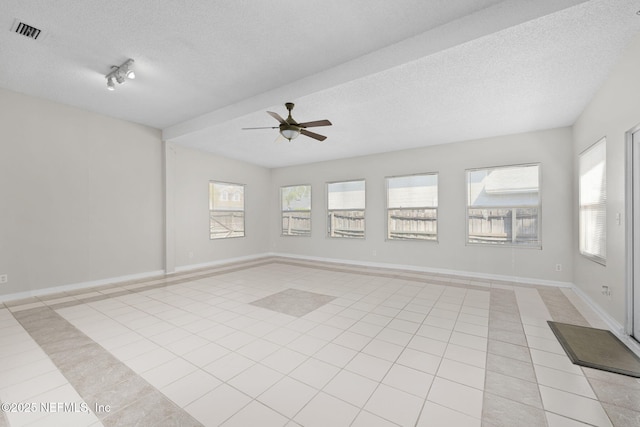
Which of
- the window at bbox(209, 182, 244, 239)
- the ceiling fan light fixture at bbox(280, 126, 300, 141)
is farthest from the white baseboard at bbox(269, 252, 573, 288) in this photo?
the ceiling fan light fixture at bbox(280, 126, 300, 141)

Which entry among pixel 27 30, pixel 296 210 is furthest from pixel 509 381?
pixel 296 210

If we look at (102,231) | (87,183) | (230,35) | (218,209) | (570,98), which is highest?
(230,35)

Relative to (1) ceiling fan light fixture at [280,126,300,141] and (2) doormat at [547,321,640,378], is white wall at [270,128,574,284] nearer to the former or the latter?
(2) doormat at [547,321,640,378]

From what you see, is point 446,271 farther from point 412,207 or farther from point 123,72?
point 123,72

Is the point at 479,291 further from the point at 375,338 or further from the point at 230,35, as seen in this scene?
the point at 230,35

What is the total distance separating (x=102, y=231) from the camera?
4824mm

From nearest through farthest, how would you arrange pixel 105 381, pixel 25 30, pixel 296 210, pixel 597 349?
pixel 105 381, pixel 597 349, pixel 25 30, pixel 296 210

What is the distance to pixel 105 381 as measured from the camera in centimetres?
199

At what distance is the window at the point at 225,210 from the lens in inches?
271

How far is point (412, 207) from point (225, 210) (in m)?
4.90

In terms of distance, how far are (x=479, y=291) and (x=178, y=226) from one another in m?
6.24

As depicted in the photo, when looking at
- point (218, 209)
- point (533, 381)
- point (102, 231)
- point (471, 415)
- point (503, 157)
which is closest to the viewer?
point (471, 415)

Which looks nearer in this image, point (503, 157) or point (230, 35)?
point (230, 35)

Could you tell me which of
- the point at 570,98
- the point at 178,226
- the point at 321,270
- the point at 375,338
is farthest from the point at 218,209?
the point at 570,98
